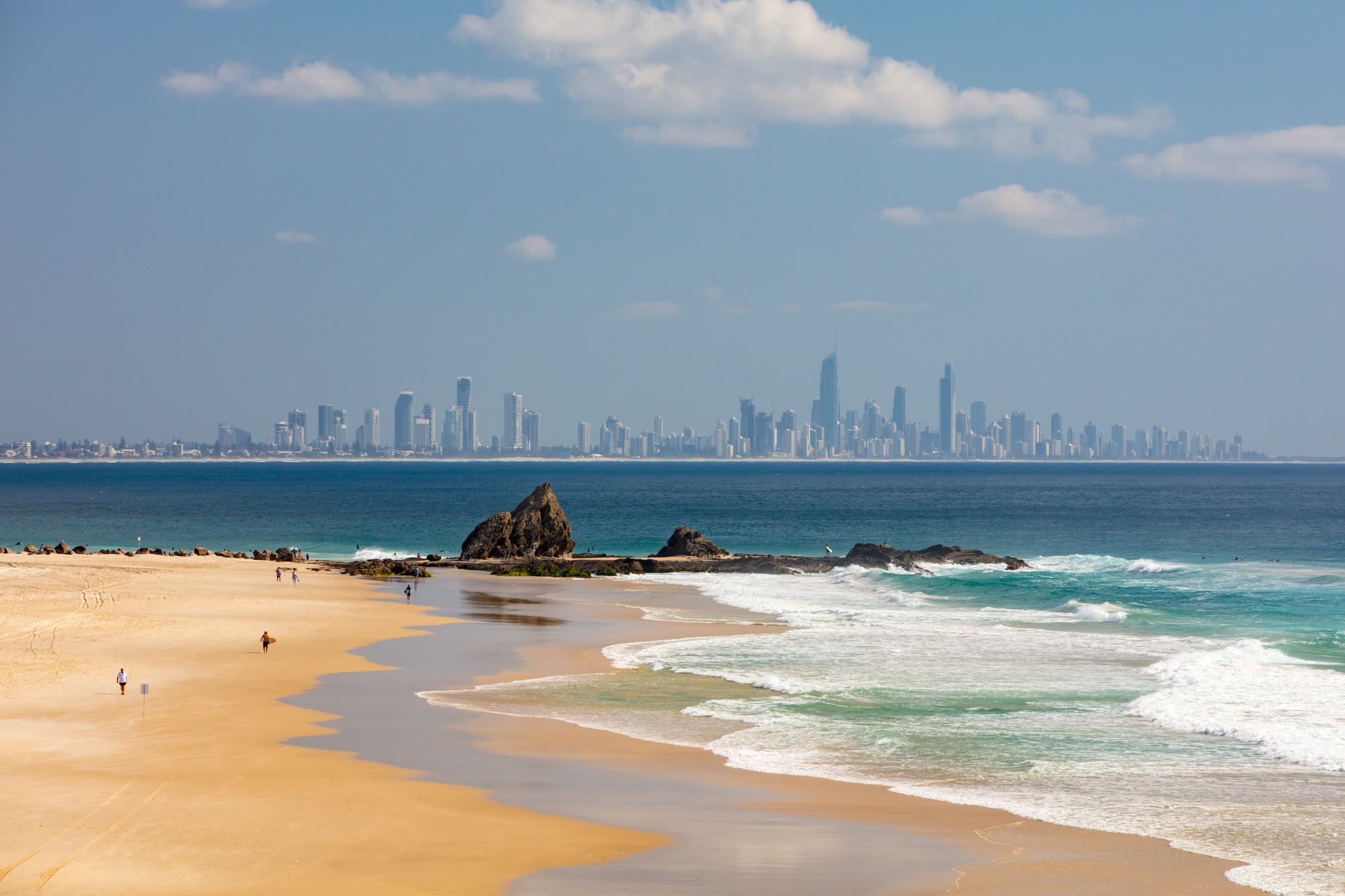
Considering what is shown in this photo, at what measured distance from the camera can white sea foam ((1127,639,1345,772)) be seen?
824 inches

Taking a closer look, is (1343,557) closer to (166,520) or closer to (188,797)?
(188,797)

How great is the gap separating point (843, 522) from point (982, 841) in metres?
96.4

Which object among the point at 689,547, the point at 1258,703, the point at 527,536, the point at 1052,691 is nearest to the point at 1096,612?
the point at 1052,691

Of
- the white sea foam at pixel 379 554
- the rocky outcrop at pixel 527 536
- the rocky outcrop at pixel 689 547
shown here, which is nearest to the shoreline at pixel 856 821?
the rocky outcrop at pixel 527 536

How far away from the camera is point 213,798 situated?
54.7 feet

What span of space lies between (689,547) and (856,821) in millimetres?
53550

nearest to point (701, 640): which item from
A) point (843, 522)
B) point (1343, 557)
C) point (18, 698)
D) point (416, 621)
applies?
point (416, 621)

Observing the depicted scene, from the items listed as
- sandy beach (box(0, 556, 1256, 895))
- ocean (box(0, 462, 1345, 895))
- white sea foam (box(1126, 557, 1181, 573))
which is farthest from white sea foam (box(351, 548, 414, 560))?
white sea foam (box(1126, 557, 1181, 573))

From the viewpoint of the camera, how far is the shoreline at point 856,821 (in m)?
13.5

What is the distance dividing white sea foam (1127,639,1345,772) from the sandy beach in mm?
8092

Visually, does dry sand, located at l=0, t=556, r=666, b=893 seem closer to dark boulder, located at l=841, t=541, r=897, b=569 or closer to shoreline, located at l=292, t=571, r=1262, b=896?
shoreline, located at l=292, t=571, r=1262, b=896

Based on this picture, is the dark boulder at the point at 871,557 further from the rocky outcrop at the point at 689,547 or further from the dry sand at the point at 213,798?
the dry sand at the point at 213,798

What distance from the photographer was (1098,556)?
7156 cm

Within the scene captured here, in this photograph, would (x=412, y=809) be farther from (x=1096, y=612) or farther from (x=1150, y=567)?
(x=1150, y=567)
